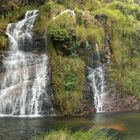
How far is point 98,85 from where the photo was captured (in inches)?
797

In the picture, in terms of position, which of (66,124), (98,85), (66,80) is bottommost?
(66,124)

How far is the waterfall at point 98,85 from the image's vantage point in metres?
19.9

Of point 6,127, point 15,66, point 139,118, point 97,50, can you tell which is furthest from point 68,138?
point 97,50

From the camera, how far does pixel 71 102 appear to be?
19.0 metres

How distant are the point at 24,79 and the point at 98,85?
12.3ft

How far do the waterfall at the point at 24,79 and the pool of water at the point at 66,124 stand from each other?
1216mm

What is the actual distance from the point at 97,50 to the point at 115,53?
127 cm

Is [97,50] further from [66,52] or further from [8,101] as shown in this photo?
[8,101]

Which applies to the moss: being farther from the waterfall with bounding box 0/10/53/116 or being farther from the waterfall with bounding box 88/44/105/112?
the waterfall with bounding box 88/44/105/112

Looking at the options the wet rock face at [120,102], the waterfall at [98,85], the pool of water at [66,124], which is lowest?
the pool of water at [66,124]

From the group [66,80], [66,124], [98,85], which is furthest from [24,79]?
[66,124]

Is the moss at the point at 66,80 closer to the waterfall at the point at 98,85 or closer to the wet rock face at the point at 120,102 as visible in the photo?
the waterfall at the point at 98,85

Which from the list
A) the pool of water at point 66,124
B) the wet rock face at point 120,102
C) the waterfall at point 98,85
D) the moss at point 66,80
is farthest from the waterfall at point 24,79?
the wet rock face at point 120,102

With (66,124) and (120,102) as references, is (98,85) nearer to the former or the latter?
(120,102)
